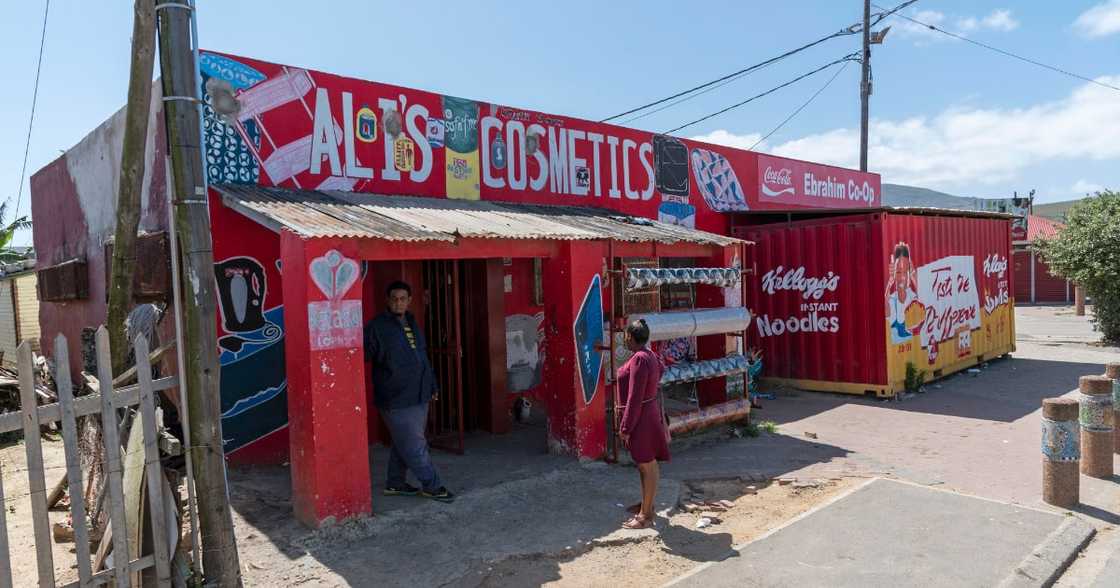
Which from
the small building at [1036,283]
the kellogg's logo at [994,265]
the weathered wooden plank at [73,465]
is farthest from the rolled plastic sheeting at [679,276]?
the small building at [1036,283]

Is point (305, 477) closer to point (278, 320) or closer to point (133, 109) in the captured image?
point (278, 320)

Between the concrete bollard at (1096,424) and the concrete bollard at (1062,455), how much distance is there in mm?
745

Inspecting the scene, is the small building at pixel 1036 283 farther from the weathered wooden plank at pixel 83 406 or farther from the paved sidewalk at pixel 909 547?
the weathered wooden plank at pixel 83 406

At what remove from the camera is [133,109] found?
4820mm

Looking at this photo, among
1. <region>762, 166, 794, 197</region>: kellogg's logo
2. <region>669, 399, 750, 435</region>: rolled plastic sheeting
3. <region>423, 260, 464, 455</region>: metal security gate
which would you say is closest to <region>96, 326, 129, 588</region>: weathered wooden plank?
<region>423, 260, 464, 455</region>: metal security gate

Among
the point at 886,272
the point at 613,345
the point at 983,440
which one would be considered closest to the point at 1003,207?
the point at 886,272

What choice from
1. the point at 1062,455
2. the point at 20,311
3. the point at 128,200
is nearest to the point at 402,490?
the point at 128,200

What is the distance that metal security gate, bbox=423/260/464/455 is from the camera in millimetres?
8164

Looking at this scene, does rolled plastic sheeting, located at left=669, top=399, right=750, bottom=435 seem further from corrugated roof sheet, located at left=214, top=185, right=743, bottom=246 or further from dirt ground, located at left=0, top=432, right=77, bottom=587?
dirt ground, located at left=0, top=432, right=77, bottom=587

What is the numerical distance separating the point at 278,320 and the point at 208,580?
3.52 meters

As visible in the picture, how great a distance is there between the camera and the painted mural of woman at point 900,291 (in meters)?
10.8

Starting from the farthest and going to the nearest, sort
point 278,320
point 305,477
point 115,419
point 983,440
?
point 983,440
point 278,320
point 305,477
point 115,419

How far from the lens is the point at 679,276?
817 cm

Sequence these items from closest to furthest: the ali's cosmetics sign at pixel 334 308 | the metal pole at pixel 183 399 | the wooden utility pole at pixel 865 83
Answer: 1. the metal pole at pixel 183 399
2. the ali's cosmetics sign at pixel 334 308
3. the wooden utility pole at pixel 865 83
